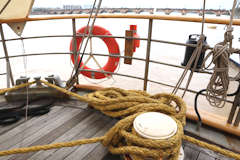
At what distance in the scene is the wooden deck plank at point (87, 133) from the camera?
3.36 ft

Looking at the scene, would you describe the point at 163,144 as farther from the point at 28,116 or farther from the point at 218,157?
the point at 28,116

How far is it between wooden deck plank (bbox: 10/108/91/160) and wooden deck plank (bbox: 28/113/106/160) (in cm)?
3

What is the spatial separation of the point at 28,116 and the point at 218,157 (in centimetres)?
143

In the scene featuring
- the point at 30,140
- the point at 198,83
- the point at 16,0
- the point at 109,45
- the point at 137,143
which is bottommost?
the point at 198,83

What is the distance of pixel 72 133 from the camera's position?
1.21 meters

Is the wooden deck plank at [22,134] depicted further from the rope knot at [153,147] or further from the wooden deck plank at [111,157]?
the rope knot at [153,147]

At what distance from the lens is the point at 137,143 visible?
2.39 feet

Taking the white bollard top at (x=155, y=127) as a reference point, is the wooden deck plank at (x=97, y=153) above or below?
below

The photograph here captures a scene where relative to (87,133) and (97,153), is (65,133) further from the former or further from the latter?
(97,153)

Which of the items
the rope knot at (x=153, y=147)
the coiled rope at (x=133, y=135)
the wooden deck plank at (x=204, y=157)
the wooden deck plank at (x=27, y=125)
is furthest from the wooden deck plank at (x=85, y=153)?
the wooden deck plank at (x=204, y=157)

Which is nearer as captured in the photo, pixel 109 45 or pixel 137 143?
pixel 137 143

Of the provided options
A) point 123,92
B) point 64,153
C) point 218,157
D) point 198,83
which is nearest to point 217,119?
point 218,157

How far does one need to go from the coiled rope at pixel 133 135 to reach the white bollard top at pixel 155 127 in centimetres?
2

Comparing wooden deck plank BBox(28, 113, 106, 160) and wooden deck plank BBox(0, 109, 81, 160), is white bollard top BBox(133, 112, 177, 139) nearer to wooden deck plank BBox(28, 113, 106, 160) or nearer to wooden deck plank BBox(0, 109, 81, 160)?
wooden deck plank BBox(28, 113, 106, 160)
